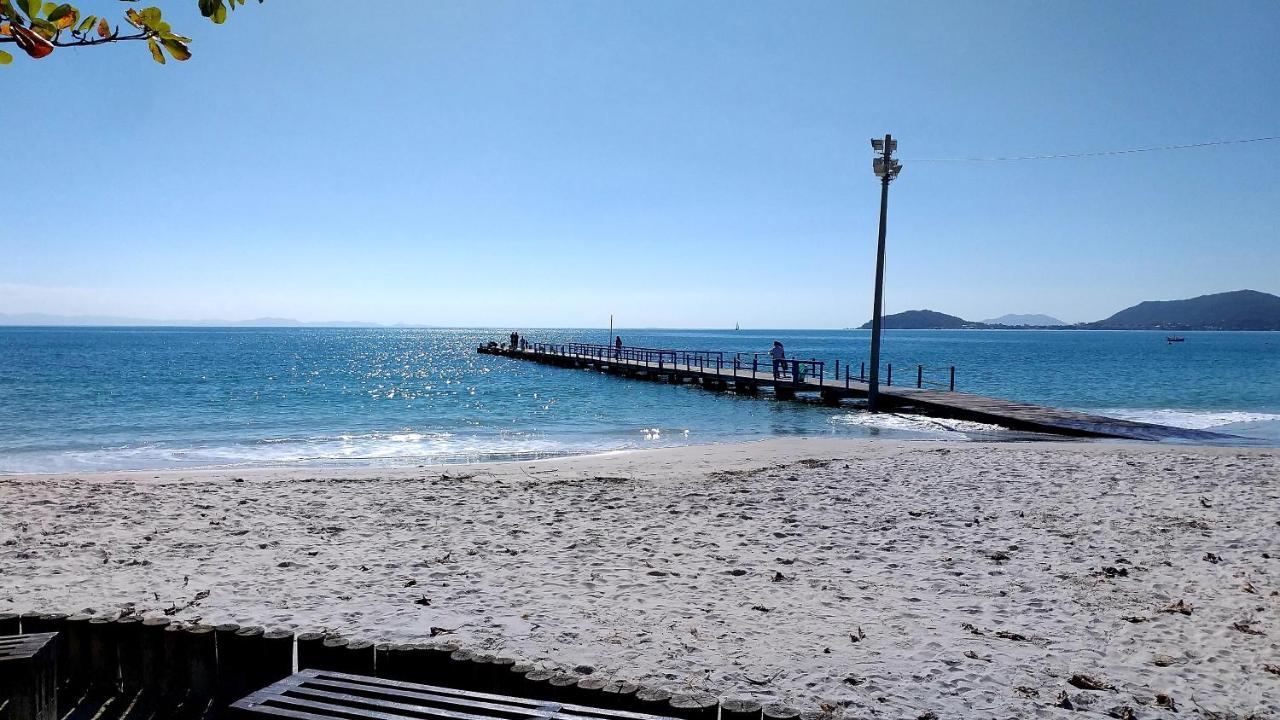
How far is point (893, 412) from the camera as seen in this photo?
23766mm

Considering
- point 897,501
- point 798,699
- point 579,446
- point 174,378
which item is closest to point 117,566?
point 798,699

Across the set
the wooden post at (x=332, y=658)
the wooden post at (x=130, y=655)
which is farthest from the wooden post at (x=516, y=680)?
the wooden post at (x=130, y=655)

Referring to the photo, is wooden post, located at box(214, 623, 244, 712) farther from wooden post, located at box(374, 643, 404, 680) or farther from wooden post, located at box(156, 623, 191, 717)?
wooden post, located at box(374, 643, 404, 680)

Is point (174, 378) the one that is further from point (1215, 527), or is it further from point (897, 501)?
point (1215, 527)

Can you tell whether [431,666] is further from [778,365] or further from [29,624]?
[778,365]

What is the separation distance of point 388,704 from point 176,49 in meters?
2.34

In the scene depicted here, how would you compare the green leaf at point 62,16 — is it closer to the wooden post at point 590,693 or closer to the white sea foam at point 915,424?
the wooden post at point 590,693

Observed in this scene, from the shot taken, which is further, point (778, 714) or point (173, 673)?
point (173, 673)

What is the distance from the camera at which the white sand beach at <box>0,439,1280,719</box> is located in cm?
448

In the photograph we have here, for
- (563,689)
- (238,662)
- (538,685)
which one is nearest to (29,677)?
(238,662)

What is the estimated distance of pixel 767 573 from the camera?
6.41m

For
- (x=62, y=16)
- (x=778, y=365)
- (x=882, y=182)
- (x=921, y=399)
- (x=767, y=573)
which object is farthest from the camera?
(x=778, y=365)

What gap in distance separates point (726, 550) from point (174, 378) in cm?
4775

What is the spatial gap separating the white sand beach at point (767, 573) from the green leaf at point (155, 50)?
375 centimetres
